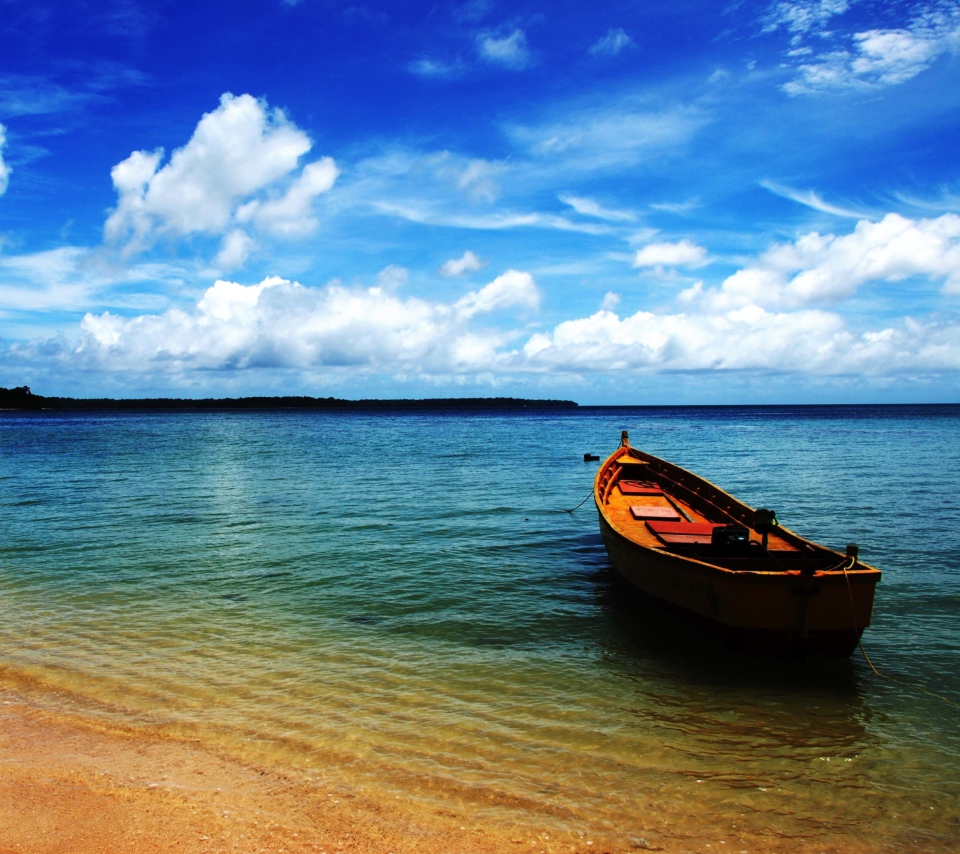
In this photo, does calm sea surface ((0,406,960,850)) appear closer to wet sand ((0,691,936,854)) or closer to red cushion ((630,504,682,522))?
wet sand ((0,691,936,854))

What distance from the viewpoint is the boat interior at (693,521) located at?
34.9 ft

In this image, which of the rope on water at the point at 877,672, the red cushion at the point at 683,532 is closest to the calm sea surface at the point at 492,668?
the rope on water at the point at 877,672

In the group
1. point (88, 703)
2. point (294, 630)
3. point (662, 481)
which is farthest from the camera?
point (662, 481)

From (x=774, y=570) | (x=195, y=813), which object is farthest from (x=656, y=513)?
(x=195, y=813)

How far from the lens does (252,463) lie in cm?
4056

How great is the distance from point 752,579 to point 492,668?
12.5 ft

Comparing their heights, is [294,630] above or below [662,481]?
below

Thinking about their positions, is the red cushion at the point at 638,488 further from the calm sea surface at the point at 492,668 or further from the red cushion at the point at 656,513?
the red cushion at the point at 656,513

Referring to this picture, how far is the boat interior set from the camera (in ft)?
34.9

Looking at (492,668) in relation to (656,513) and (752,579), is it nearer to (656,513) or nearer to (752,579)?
(752,579)

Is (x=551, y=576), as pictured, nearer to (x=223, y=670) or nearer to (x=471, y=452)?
(x=223, y=670)

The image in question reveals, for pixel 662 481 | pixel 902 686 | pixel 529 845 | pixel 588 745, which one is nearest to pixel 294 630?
pixel 588 745

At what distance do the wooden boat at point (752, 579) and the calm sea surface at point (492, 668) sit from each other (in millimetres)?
564

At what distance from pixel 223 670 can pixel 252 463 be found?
3299 cm
